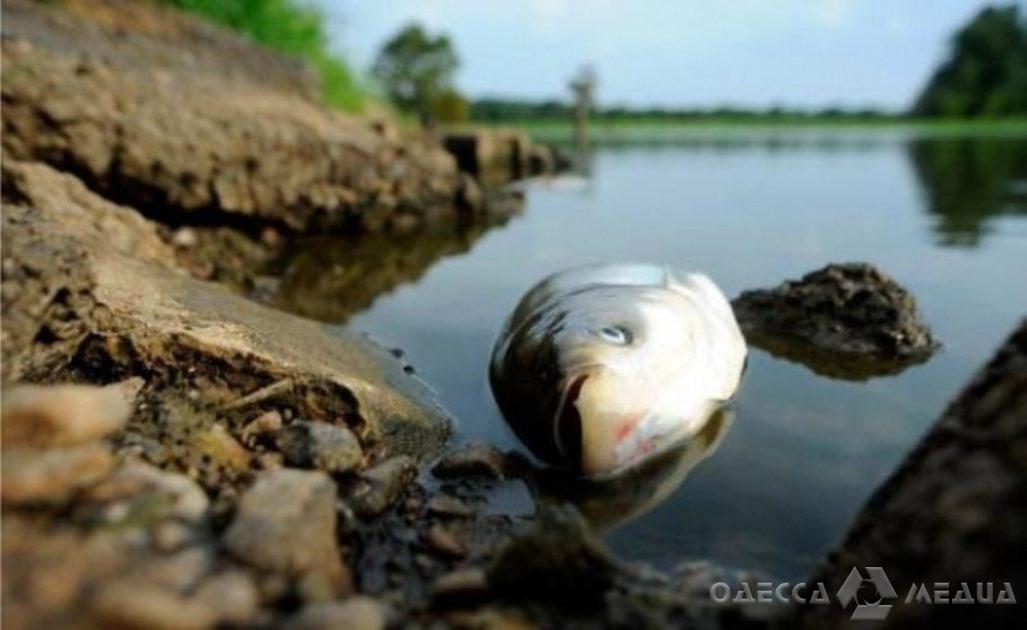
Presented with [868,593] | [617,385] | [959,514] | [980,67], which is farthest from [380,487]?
[980,67]

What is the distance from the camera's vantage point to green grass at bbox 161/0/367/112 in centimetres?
1681

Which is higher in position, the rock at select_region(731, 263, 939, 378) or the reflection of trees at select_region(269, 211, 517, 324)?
the rock at select_region(731, 263, 939, 378)

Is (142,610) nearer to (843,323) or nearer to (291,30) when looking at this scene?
(843,323)

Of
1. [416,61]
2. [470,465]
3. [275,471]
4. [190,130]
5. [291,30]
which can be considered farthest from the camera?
[416,61]

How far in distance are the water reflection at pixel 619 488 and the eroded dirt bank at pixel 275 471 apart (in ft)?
0.33

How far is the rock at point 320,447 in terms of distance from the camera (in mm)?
3666

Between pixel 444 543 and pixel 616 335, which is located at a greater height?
pixel 616 335

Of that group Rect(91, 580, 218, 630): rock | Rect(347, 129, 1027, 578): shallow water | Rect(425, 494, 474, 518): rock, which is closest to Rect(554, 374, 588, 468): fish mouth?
Rect(347, 129, 1027, 578): shallow water

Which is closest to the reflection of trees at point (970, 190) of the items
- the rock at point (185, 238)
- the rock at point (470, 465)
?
the rock at point (470, 465)

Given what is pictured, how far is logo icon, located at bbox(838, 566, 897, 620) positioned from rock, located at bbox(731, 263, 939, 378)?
135 inches

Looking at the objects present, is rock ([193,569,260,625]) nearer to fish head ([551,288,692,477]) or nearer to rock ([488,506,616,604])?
rock ([488,506,616,604])

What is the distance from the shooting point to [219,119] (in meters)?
10.2

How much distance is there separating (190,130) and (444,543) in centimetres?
781

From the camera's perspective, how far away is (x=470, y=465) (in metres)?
4.04
